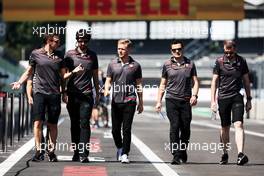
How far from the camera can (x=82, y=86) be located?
12047 millimetres

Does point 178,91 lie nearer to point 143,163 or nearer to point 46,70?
point 143,163

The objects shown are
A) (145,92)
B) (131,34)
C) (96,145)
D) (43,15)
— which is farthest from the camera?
(131,34)

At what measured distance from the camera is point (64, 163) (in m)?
12.0

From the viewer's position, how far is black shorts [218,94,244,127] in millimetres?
12109

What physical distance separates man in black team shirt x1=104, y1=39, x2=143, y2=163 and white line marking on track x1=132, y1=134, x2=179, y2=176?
0.53 m

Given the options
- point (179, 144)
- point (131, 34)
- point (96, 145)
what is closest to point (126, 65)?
point (179, 144)

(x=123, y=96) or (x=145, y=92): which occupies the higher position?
(x=123, y=96)

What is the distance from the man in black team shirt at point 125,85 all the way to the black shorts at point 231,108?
1.19 m

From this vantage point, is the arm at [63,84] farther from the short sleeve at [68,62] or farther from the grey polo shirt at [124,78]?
the grey polo shirt at [124,78]

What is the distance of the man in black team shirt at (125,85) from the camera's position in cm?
1205

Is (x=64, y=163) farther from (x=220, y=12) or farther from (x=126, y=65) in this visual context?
(x=220, y=12)

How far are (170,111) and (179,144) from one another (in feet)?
1.62

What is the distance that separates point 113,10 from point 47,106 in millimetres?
36051

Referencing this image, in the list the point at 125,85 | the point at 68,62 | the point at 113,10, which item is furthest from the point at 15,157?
the point at 113,10
